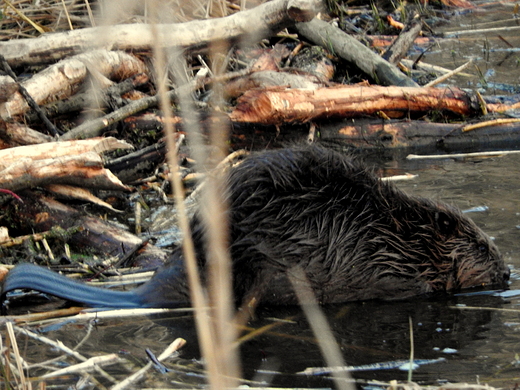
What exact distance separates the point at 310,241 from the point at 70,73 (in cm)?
223

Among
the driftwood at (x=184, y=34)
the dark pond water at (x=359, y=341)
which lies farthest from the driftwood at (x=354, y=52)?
the dark pond water at (x=359, y=341)

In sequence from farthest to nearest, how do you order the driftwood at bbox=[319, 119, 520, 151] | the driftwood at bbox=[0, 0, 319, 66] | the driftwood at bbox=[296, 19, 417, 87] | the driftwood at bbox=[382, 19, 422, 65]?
the driftwood at bbox=[382, 19, 422, 65]
the driftwood at bbox=[296, 19, 417, 87]
the driftwood at bbox=[319, 119, 520, 151]
the driftwood at bbox=[0, 0, 319, 66]

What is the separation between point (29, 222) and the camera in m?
3.13

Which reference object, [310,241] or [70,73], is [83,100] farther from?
[310,241]

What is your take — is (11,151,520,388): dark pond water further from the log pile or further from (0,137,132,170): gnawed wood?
(0,137,132,170): gnawed wood

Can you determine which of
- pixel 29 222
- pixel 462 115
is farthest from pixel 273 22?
pixel 29 222

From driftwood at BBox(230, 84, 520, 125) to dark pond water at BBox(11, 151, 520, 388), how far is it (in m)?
1.68

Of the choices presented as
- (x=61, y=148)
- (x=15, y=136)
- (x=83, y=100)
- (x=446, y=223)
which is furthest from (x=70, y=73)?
→ (x=446, y=223)

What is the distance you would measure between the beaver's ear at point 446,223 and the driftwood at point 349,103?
1531mm

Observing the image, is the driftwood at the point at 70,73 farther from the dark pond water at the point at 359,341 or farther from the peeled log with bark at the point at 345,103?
the dark pond water at the point at 359,341

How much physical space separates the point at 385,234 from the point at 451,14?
5.85 meters

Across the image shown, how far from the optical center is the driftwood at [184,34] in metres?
4.24

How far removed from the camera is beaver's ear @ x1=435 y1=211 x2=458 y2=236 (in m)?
2.74

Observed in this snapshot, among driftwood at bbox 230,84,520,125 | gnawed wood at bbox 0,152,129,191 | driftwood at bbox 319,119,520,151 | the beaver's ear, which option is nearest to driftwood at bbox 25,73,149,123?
driftwood at bbox 230,84,520,125
